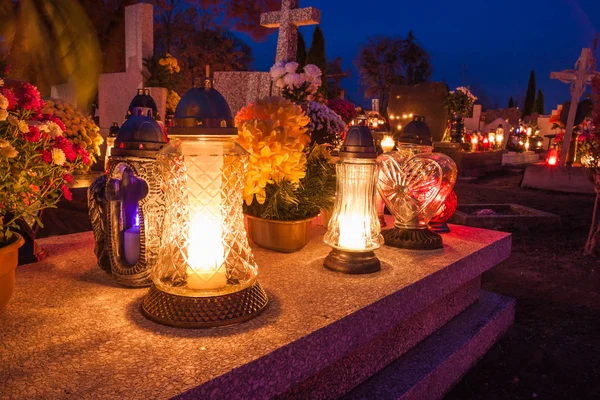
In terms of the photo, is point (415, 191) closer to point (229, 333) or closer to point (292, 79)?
point (292, 79)

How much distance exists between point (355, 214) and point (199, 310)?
0.86 metres

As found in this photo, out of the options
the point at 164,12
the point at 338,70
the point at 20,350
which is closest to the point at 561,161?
the point at 20,350

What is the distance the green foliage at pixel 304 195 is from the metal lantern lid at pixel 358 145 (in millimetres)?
381

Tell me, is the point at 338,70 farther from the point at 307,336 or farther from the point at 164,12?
the point at 307,336

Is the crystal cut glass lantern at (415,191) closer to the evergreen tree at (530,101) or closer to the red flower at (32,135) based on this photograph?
the red flower at (32,135)

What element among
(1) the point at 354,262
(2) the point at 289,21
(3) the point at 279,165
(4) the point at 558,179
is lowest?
(4) the point at 558,179

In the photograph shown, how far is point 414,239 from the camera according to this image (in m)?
2.48

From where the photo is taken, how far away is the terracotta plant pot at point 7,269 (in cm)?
143

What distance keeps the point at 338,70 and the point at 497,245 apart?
32975mm

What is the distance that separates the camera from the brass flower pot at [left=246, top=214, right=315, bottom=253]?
229 cm

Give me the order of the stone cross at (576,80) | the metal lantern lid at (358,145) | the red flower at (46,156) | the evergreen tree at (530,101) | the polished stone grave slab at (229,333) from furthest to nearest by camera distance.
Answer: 1. the evergreen tree at (530,101)
2. the stone cross at (576,80)
3. the metal lantern lid at (358,145)
4. the red flower at (46,156)
5. the polished stone grave slab at (229,333)

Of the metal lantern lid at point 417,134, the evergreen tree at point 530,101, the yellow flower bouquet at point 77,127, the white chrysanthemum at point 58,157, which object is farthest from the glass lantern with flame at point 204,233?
the evergreen tree at point 530,101

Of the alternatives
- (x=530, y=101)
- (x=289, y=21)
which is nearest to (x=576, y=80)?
(x=289, y=21)

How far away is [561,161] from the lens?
1162 centimetres
